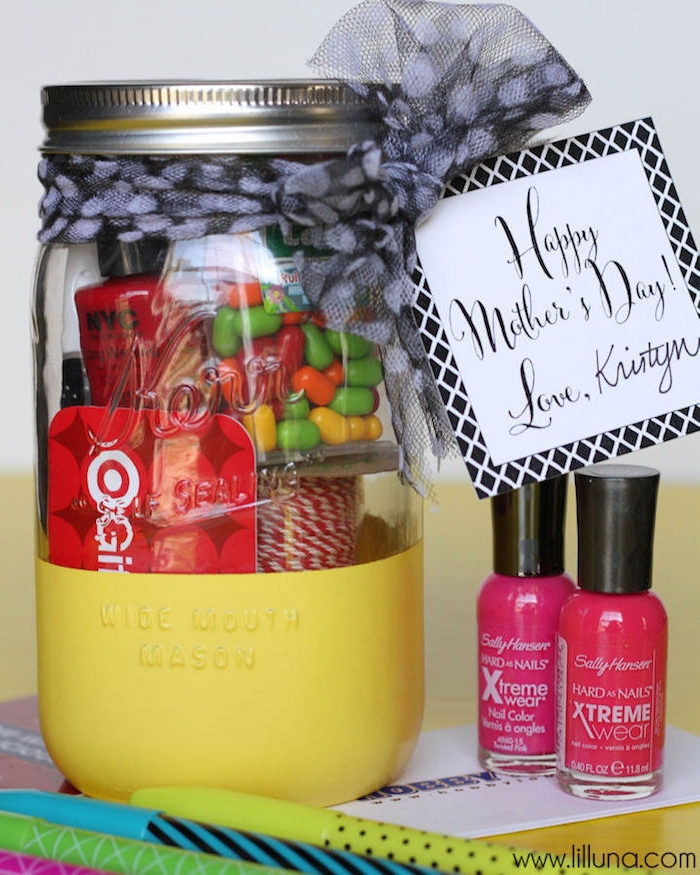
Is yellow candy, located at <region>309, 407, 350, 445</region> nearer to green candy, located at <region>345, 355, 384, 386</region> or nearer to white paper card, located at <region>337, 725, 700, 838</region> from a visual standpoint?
green candy, located at <region>345, 355, 384, 386</region>

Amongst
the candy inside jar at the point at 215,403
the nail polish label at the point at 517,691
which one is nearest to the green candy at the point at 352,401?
the candy inside jar at the point at 215,403

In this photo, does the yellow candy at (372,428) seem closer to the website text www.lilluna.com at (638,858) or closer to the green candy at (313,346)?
the green candy at (313,346)

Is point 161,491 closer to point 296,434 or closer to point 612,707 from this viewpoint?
point 296,434

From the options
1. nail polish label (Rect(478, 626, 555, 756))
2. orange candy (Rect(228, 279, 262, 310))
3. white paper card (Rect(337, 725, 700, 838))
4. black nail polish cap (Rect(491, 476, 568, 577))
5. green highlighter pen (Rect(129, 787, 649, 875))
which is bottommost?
white paper card (Rect(337, 725, 700, 838))

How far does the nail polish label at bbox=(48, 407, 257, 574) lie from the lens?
0.54 m

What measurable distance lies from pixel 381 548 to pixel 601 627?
10 cm

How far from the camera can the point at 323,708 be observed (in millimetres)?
567

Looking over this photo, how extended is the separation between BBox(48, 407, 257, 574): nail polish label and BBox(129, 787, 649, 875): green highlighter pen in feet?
0.28

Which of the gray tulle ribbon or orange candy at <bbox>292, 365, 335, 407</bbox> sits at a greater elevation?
the gray tulle ribbon

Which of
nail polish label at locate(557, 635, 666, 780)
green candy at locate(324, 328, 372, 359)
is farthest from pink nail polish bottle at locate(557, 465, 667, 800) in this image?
green candy at locate(324, 328, 372, 359)

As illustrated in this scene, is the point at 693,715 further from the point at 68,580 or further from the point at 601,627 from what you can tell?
the point at 68,580

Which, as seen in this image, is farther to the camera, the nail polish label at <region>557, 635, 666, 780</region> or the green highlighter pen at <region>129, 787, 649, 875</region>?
the nail polish label at <region>557, 635, 666, 780</region>

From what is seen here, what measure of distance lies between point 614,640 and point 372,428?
0.13 metres

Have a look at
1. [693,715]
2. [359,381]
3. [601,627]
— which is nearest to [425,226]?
[359,381]
